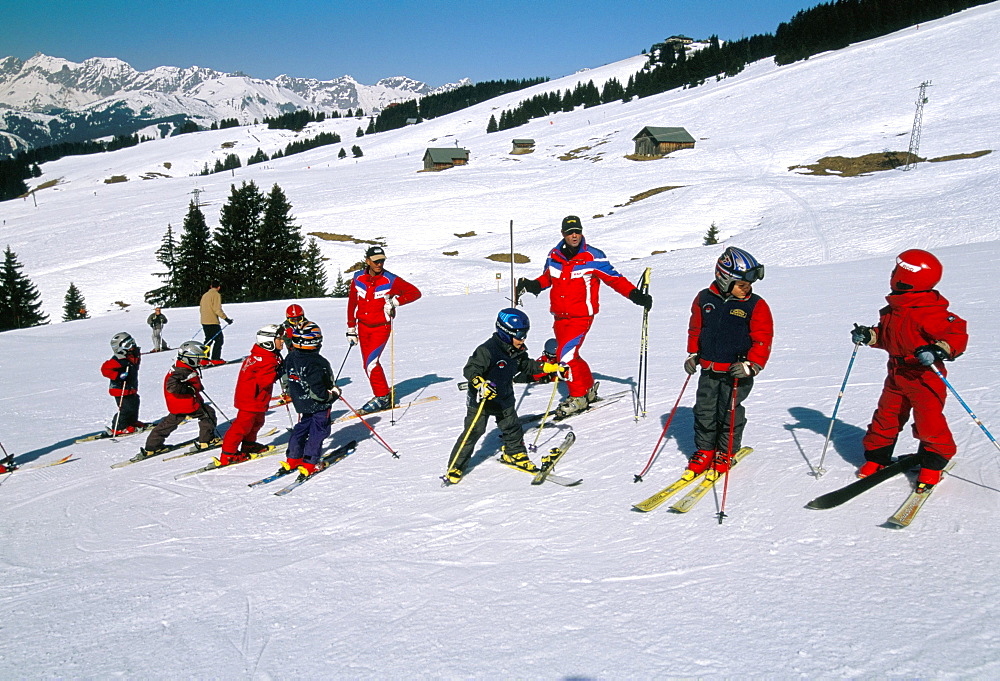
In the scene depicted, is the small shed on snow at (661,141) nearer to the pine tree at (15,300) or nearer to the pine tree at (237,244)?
the pine tree at (237,244)

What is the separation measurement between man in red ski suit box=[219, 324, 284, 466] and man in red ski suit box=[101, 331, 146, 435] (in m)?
2.96

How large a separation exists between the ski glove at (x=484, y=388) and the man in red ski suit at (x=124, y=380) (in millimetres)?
6264

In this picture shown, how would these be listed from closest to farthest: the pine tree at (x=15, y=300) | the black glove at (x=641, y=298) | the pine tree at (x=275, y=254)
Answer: the black glove at (x=641, y=298) < the pine tree at (x=15, y=300) < the pine tree at (x=275, y=254)

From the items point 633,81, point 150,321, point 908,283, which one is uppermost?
point 633,81

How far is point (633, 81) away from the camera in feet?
423

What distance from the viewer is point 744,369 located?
15.8 ft

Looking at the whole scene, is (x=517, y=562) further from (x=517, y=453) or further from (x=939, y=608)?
(x=939, y=608)

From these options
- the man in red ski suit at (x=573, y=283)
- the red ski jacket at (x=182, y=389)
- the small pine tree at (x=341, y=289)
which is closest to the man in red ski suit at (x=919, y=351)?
the man in red ski suit at (x=573, y=283)

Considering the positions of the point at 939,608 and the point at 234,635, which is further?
the point at 234,635

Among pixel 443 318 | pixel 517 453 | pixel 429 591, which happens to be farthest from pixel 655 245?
pixel 429 591

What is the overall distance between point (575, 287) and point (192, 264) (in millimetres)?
41046

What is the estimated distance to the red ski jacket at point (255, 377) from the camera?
7.29 meters

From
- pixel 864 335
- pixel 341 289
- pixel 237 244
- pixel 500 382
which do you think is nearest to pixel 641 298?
pixel 500 382

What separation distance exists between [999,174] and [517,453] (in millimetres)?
39407
